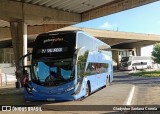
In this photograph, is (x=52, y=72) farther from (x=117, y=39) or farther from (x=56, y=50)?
(x=117, y=39)

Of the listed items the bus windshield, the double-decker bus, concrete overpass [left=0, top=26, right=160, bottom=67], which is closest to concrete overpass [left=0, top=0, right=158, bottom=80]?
the double-decker bus

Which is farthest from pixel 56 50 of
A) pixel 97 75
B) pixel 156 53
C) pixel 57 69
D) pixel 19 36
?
pixel 156 53

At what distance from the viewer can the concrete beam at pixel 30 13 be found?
27.6 metres

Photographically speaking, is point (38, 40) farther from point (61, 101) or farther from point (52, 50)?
point (61, 101)

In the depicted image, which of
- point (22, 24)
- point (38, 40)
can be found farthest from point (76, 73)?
point (22, 24)

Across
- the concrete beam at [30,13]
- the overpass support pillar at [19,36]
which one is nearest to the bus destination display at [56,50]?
the concrete beam at [30,13]

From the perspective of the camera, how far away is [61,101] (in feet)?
54.3

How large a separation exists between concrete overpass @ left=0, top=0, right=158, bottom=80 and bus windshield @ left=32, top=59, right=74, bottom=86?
40.4 feet

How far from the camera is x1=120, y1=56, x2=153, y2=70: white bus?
70.1 meters

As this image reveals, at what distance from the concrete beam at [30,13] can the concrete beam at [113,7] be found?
77.3 inches

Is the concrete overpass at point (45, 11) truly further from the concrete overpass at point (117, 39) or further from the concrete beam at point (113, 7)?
the concrete overpass at point (117, 39)

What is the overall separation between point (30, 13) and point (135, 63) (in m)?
45.3

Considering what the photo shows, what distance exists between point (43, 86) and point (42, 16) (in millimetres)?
15814

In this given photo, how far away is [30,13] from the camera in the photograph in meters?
29.6
